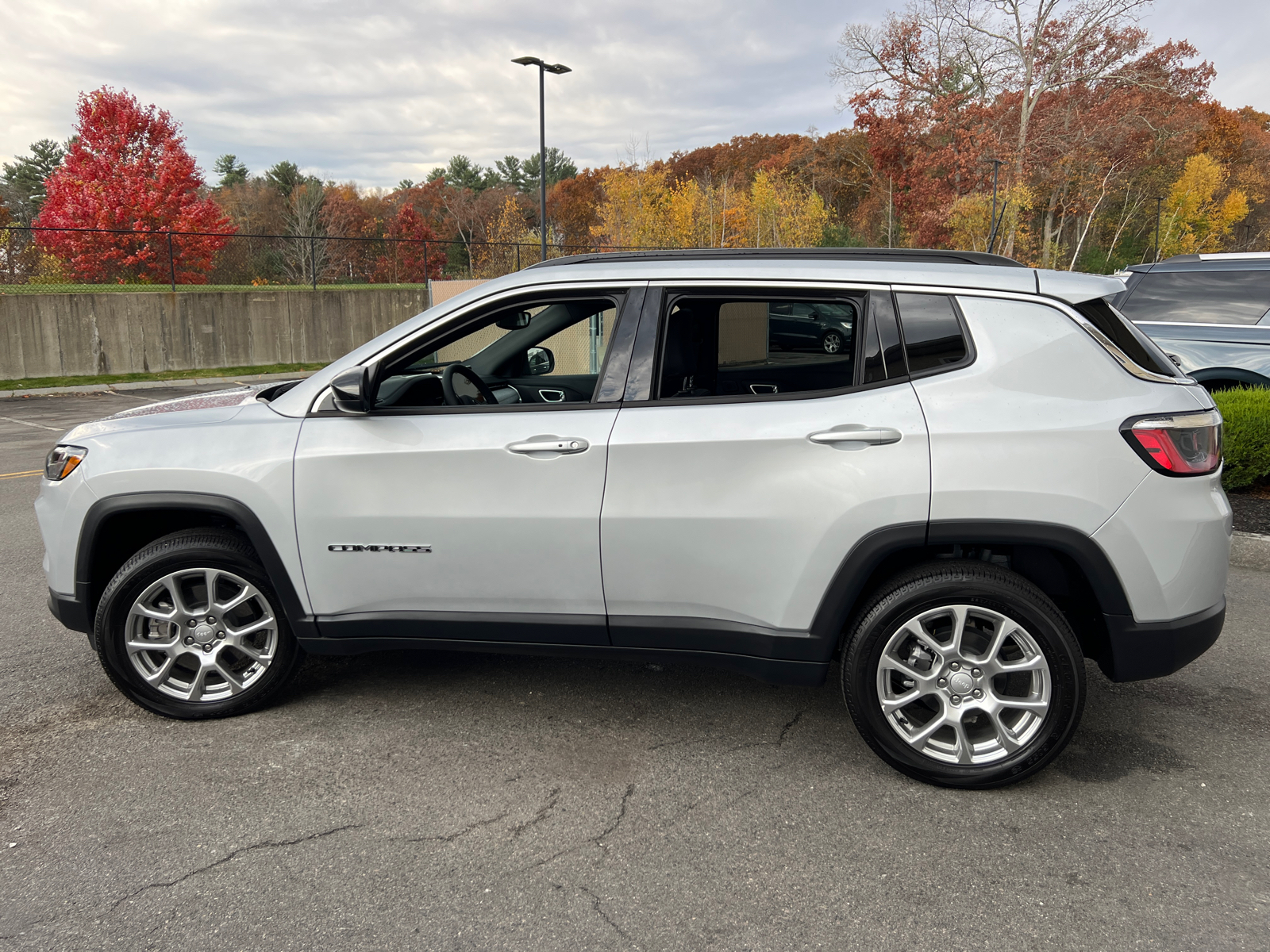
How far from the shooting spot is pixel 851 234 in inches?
2534

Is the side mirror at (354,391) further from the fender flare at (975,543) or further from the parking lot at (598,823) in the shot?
the fender flare at (975,543)

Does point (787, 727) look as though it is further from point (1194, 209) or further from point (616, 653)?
point (1194, 209)

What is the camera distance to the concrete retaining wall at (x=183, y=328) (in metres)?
19.7

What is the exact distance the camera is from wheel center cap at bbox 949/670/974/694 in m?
3.07

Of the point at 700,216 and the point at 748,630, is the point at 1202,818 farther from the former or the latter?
the point at 700,216

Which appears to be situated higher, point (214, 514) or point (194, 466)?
point (194, 466)

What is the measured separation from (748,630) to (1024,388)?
121cm

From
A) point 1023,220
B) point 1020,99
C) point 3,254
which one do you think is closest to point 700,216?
point 1020,99

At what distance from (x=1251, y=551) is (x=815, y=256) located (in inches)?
170

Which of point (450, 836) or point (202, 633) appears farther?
point (202, 633)

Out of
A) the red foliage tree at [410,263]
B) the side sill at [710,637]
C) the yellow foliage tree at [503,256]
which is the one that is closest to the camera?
the side sill at [710,637]

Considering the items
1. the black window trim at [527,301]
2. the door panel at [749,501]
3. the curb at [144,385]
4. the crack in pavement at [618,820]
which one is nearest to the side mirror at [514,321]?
the black window trim at [527,301]

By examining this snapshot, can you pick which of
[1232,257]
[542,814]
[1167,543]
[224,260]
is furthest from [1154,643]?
[224,260]

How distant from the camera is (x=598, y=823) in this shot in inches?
115
